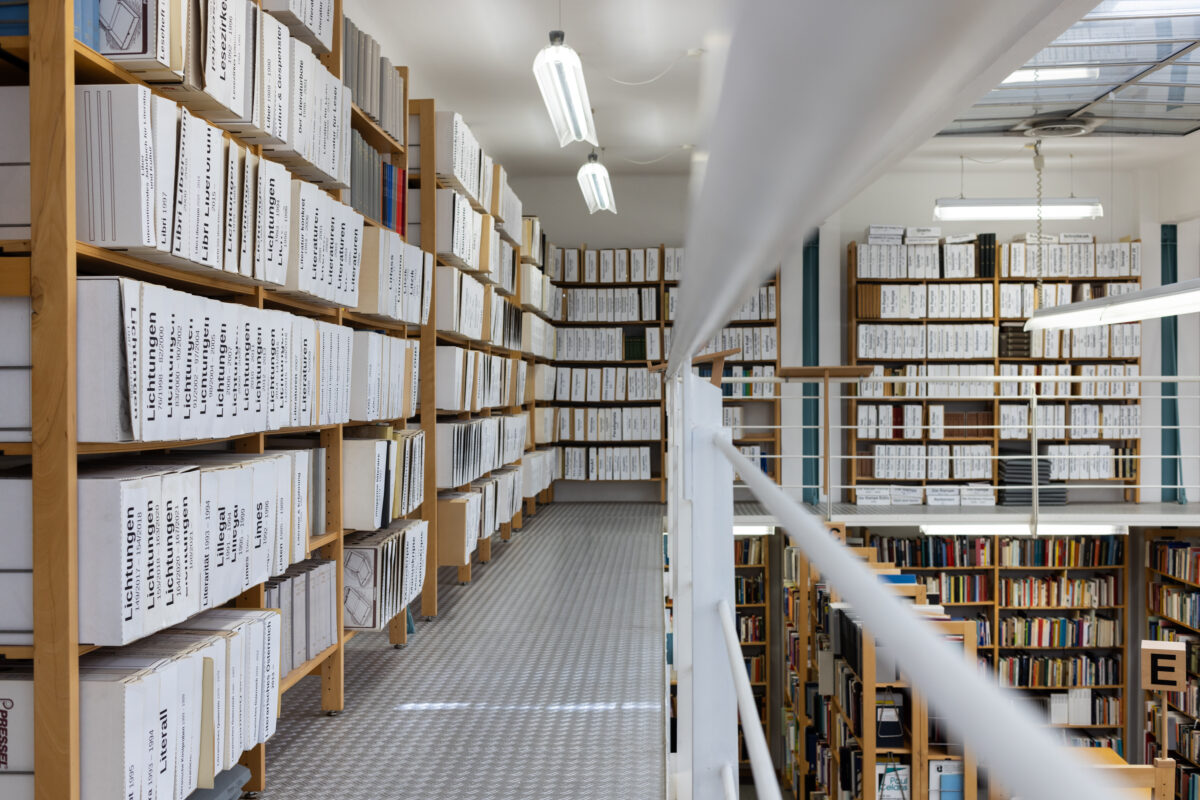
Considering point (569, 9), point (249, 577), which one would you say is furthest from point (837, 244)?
point (249, 577)

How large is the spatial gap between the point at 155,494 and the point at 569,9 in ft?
11.8

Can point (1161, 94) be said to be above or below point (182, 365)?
above

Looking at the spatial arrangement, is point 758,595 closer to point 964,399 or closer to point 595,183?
point 964,399

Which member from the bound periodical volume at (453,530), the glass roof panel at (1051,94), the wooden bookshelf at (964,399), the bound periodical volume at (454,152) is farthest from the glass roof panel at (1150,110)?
the bound periodical volume at (453,530)

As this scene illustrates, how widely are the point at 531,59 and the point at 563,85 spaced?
5.64 feet

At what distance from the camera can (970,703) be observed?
0.15m

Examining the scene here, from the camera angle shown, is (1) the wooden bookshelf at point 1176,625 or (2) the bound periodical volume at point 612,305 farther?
(2) the bound periodical volume at point 612,305

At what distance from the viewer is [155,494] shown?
140 centimetres

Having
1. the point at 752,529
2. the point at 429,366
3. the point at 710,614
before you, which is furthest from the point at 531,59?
the point at 710,614

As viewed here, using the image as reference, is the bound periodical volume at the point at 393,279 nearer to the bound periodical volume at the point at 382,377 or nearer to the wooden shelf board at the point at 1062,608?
the bound periodical volume at the point at 382,377

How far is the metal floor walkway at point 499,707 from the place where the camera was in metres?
1.96

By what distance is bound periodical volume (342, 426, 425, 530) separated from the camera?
2.48m

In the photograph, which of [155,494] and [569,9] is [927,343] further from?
[155,494]

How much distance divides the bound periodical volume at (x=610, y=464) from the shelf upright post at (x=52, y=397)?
5811 mm
